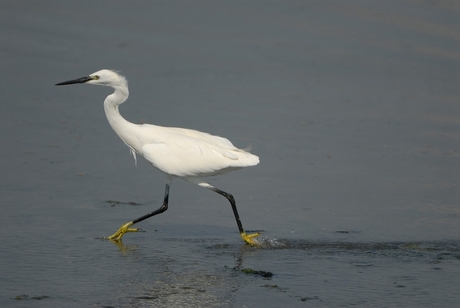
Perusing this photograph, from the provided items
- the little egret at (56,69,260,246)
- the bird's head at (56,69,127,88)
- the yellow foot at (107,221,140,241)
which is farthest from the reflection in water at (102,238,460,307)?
the bird's head at (56,69,127,88)

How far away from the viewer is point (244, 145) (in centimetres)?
1057

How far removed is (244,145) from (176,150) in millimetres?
2632

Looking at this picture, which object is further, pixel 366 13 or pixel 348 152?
pixel 366 13

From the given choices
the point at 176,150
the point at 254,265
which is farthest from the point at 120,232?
the point at 254,265

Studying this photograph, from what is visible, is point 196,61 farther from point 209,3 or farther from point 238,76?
point 209,3

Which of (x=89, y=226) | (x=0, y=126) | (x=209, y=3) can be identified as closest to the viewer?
(x=89, y=226)

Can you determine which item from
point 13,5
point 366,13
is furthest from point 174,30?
point 366,13

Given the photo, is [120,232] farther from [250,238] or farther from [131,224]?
[250,238]

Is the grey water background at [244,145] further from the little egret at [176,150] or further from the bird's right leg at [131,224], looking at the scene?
the little egret at [176,150]

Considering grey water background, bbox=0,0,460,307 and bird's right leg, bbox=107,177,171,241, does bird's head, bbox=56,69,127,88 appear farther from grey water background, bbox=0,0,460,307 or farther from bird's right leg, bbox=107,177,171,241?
grey water background, bbox=0,0,460,307

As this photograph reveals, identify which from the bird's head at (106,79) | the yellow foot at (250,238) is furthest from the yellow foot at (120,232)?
the bird's head at (106,79)

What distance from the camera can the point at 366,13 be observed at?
1736 centimetres

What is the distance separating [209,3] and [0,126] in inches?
267

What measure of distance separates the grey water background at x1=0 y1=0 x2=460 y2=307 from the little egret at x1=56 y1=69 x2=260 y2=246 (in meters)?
0.51
